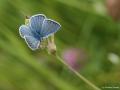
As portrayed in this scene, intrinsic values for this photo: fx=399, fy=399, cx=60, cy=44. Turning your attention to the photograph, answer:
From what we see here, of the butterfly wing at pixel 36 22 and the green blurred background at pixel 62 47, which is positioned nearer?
the butterfly wing at pixel 36 22

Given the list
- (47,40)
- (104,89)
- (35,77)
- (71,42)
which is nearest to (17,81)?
(35,77)

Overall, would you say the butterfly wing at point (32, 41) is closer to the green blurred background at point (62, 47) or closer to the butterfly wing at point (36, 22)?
the butterfly wing at point (36, 22)

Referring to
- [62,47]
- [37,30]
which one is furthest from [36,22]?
[62,47]

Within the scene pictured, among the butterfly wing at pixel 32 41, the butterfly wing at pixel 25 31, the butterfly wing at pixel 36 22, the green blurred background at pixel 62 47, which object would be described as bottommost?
the butterfly wing at pixel 32 41

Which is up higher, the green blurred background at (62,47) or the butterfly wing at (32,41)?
the green blurred background at (62,47)

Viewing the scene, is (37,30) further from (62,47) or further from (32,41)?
(62,47)

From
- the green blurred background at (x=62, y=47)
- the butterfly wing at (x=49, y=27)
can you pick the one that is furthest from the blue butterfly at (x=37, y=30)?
the green blurred background at (x=62, y=47)
